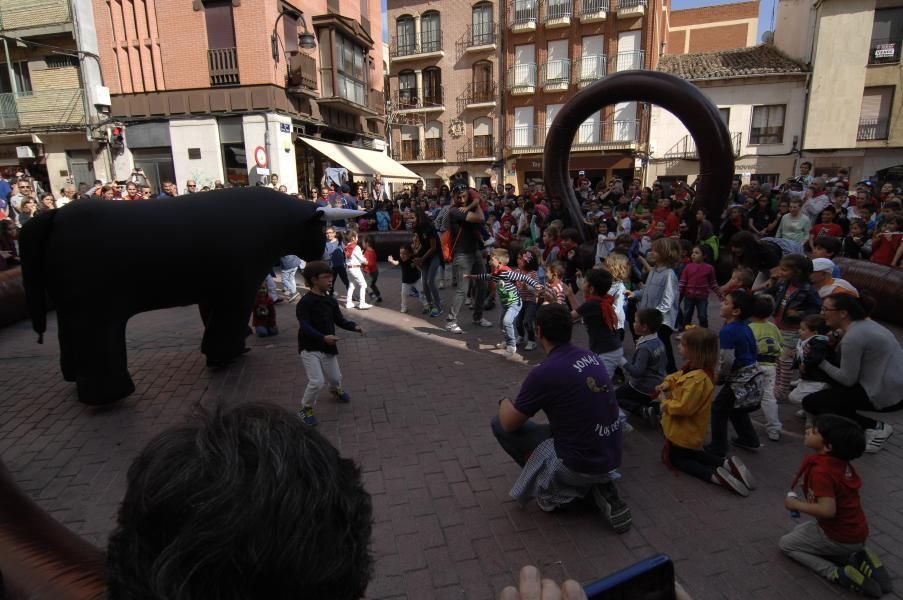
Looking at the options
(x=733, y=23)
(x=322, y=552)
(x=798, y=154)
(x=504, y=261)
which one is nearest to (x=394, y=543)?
(x=322, y=552)

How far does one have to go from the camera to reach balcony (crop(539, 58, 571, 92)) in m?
26.8

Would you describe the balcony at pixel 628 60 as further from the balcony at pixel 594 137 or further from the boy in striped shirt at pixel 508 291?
the boy in striped shirt at pixel 508 291

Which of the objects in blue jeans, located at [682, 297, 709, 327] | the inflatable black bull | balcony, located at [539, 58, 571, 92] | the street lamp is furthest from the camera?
balcony, located at [539, 58, 571, 92]

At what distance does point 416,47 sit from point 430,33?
43.8 inches

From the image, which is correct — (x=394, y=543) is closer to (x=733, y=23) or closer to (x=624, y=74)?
(x=624, y=74)

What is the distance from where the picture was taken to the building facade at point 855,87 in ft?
68.1

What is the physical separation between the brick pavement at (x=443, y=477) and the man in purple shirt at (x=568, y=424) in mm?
211

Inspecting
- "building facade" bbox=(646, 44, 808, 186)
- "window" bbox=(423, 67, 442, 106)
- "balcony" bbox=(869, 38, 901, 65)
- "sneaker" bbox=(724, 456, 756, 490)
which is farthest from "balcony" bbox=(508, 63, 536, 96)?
"sneaker" bbox=(724, 456, 756, 490)

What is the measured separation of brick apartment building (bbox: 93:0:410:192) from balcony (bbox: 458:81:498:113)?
484 inches

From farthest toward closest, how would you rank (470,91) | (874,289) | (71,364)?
(470,91) < (874,289) < (71,364)

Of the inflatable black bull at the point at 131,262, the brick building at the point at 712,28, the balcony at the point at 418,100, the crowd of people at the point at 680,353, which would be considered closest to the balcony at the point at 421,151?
the balcony at the point at 418,100

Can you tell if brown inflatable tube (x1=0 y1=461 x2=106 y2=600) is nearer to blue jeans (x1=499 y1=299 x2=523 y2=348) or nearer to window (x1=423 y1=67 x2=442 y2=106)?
blue jeans (x1=499 y1=299 x2=523 y2=348)

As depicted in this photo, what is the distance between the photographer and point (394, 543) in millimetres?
3021

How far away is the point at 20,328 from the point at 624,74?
1073 centimetres
